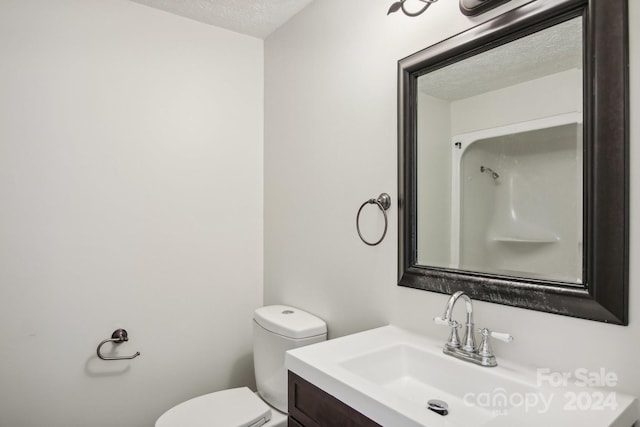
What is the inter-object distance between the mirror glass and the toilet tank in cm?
63

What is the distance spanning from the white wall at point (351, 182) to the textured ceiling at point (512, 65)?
11cm

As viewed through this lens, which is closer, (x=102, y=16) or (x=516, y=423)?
(x=516, y=423)

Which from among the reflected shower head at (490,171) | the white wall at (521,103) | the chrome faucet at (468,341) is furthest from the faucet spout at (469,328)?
the white wall at (521,103)

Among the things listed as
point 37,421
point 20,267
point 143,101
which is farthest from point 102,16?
point 37,421

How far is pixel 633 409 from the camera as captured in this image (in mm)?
863

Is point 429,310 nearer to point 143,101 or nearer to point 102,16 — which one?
point 143,101

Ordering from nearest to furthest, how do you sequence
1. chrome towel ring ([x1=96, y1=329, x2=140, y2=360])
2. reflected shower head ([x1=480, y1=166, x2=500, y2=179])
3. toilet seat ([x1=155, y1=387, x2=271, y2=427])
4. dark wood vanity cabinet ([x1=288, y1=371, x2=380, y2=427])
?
dark wood vanity cabinet ([x1=288, y1=371, x2=380, y2=427]), reflected shower head ([x1=480, y1=166, x2=500, y2=179]), toilet seat ([x1=155, y1=387, x2=271, y2=427]), chrome towel ring ([x1=96, y1=329, x2=140, y2=360])

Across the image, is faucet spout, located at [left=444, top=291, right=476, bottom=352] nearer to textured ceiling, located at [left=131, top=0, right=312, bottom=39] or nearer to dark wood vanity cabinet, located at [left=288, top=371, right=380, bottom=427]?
dark wood vanity cabinet, located at [left=288, top=371, right=380, bottom=427]

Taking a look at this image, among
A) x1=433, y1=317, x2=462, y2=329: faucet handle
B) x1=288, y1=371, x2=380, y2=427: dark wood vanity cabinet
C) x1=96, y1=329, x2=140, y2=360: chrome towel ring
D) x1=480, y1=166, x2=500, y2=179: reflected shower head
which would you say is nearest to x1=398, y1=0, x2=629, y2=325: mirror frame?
x1=433, y1=317, x2=462, y2=329: faucet handle

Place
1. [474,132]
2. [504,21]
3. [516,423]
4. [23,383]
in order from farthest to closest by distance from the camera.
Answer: [23,383] → [474,132] → [504,21] → [516,423]

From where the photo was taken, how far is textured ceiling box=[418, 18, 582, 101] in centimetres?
100

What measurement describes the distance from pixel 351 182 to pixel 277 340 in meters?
0.78

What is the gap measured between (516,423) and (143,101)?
2017 millimetres

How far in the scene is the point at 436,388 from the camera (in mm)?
1161
